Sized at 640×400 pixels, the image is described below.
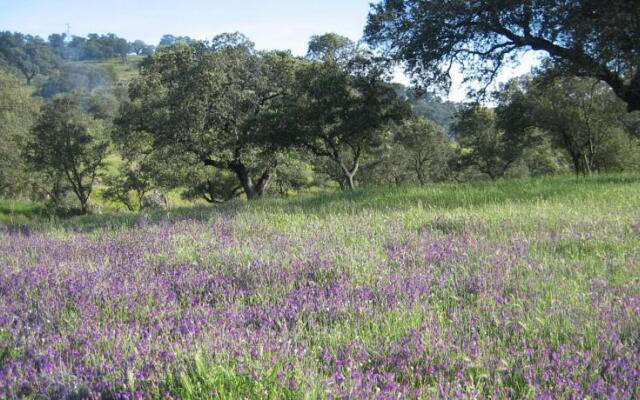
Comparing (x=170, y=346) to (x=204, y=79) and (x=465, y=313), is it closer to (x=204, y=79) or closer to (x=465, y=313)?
(x=465, y=313)

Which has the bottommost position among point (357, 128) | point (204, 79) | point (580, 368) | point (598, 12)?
point (580, 368)

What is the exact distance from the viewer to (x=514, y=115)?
33.5 m

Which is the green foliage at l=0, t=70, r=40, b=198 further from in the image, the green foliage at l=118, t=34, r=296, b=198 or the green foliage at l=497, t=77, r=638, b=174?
the green foliage at l=497, t=77, r=638, b=174

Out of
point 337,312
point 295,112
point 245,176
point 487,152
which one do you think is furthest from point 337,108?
point 487,152

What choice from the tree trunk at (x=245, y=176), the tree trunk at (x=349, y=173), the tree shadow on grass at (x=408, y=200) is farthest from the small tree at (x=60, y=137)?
the tree shadow on grass at (x=408, y=200)

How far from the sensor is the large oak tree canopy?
13977 mm

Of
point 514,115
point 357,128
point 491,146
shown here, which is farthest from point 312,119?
point 491,146

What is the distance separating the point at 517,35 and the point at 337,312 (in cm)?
1629

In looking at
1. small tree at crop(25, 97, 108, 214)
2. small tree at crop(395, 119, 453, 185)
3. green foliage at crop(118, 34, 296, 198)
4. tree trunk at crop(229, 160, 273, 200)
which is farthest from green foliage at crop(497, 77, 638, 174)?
small tree at crop(25, 97, 108, 214)

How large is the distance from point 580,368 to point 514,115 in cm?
3361

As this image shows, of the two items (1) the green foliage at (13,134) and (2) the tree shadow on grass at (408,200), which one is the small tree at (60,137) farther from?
(2) the tree shadow on grass at (408,200)

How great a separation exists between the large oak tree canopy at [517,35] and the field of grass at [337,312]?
9.52 metres

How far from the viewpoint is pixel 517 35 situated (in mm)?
17062

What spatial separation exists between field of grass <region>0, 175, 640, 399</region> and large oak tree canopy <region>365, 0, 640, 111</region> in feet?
31.2
